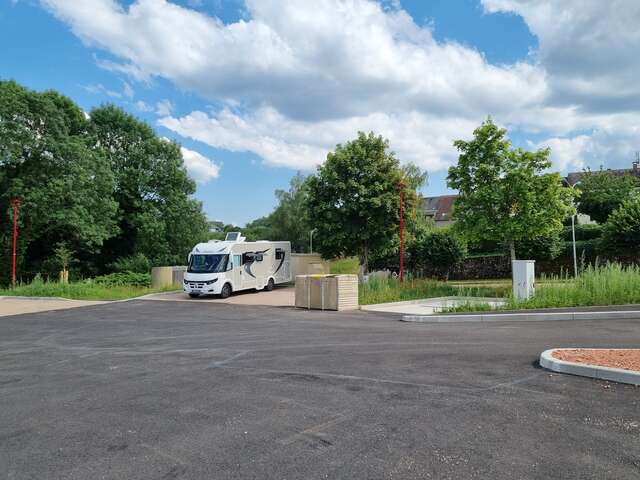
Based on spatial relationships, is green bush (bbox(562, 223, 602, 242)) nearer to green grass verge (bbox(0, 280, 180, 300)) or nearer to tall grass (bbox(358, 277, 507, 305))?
tall grass (bbox(358, 277, 507, 305))

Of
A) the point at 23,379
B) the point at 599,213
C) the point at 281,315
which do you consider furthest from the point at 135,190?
the point at 599,213

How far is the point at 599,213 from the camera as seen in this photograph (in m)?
43.8

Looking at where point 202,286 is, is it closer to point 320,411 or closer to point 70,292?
point 70,292

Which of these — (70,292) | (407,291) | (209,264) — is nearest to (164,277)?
(70,292)

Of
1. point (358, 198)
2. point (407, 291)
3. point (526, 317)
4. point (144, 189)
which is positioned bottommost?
point (526, 317)

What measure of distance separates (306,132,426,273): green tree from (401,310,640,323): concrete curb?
13.1 m

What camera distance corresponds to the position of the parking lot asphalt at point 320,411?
12.8 ft

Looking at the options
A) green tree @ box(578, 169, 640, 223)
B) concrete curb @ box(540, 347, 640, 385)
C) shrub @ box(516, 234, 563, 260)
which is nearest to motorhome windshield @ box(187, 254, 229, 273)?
concrete curb @ box(540, 347, 640, 385)

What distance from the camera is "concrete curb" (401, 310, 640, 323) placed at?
12.0m

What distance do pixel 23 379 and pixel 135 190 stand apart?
37.0 meters

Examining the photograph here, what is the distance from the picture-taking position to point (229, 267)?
24.0m

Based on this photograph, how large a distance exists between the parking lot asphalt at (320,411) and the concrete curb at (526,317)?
2064 millimetres

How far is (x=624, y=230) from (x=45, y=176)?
1414 inches

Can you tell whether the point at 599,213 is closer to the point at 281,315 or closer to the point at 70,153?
the point at 281,315
